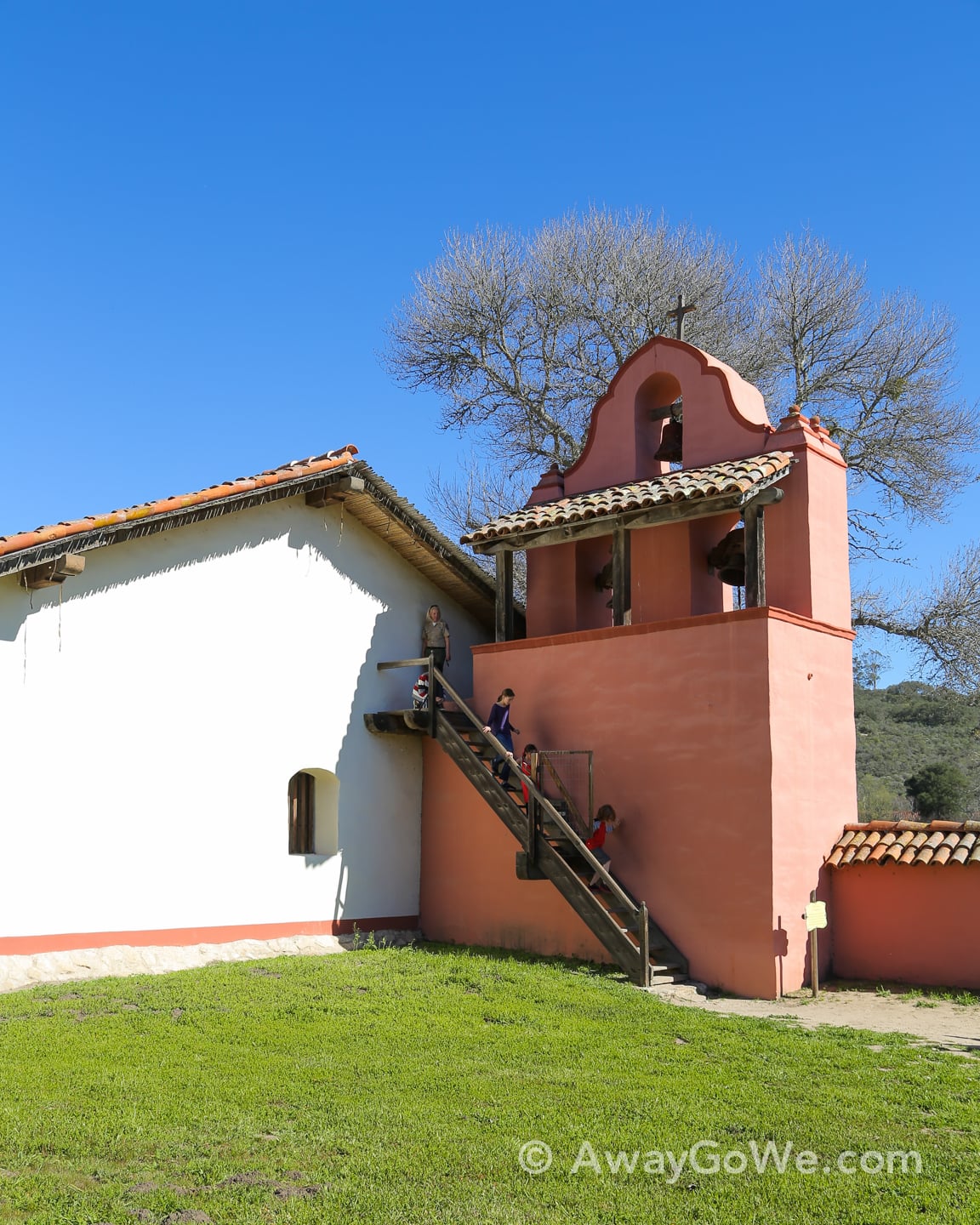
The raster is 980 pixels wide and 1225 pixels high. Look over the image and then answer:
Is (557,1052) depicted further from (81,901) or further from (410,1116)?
(81,901)

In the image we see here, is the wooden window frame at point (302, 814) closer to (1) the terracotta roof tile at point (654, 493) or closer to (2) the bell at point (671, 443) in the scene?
(1) the terracotta roof tile at point (654, 493)

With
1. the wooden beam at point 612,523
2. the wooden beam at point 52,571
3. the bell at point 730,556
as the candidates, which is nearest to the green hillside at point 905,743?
the bell at point 730,556

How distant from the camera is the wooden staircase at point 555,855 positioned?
12297 mm

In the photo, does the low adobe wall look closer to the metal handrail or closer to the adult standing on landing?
the metal handrail

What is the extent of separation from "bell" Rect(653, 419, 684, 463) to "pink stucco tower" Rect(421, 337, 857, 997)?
29mm

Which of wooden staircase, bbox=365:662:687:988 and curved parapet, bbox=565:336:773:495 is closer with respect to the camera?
wooden staircase, bbox=365:662:687:988

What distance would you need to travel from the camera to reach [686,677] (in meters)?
13.3

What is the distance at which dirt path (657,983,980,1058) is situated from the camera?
404 inches

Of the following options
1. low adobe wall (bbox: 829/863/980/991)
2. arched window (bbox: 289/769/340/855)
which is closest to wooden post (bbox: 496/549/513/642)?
arched window (bbox: 289/769/340/855)

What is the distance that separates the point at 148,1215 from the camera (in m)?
5.71

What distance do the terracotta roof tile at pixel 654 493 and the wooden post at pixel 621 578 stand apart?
0.38 m

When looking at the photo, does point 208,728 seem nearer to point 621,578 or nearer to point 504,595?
point 504,595

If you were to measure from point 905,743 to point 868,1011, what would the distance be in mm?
26324

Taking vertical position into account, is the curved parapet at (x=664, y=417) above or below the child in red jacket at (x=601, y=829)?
above
